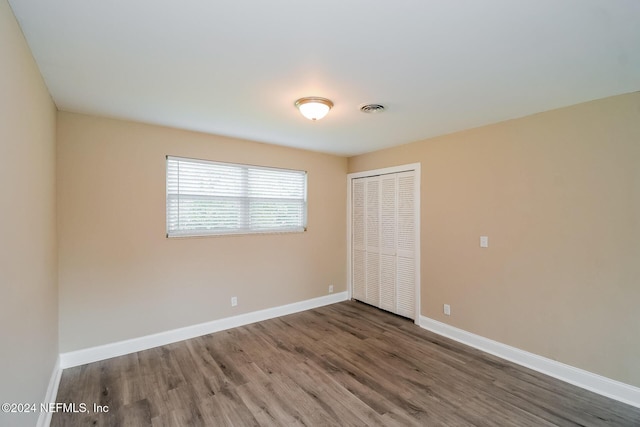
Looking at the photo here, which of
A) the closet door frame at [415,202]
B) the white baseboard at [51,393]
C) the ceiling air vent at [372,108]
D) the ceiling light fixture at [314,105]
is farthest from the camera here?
the closet door frame at [415,202]

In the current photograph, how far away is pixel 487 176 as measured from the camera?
3148 millimetres

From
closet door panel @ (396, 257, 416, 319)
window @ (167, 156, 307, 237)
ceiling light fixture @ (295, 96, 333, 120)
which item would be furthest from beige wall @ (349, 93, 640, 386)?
window @ (167, 156, 307, 237)

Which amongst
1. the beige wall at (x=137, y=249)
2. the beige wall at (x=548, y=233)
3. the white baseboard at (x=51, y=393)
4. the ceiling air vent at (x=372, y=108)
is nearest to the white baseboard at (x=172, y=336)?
the beige wall at (x=137, y=249)

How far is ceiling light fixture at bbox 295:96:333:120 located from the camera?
2.41 meters

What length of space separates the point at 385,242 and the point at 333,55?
3.06 metres

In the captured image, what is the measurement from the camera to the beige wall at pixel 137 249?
2789 mm

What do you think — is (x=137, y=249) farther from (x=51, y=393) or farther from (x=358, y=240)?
(x=358, y=240)

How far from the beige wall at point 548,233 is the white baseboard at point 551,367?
0.06 metres

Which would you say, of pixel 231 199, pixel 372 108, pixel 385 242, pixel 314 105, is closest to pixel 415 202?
pixel 385 242

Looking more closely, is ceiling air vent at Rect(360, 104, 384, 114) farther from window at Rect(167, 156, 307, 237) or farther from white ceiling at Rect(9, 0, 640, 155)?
window at Rect(167, 156, 307, 237)

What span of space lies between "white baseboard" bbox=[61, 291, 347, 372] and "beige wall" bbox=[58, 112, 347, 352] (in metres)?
0.07

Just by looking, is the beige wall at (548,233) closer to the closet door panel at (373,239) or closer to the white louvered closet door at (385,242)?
the white louvered closet door at (385,242)

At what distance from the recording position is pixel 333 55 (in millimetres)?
1788

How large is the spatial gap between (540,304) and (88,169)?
15.1ft
